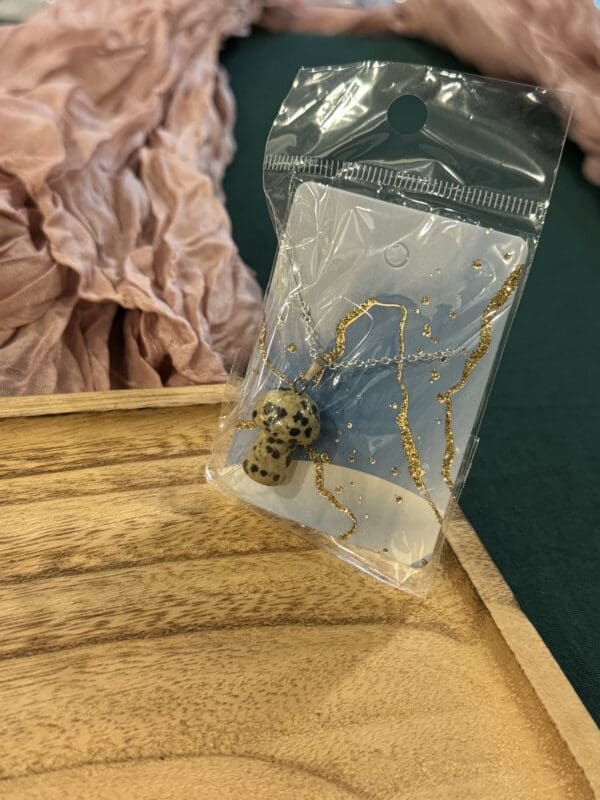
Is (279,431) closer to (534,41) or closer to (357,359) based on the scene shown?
(357,359)

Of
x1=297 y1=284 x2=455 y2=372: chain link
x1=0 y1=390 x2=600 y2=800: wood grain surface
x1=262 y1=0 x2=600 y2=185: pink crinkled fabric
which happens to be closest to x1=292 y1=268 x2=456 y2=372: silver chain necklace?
x1=297 y1=284 x2=455 y2=372: chain link

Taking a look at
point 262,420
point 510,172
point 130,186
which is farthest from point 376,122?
point 130,186

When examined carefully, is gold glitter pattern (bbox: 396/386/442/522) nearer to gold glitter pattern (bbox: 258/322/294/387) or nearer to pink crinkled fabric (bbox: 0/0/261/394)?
gold glitter pattern (bbox: 258/322/294/387)

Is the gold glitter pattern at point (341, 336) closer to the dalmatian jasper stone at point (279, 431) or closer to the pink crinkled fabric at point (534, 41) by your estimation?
the dalmatian jasper stone at point (279, 431)

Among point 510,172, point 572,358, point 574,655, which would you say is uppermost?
point 510,172

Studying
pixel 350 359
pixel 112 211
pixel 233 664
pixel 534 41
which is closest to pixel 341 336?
pixel 350 359

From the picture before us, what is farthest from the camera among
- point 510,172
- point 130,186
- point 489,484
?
point 130,186

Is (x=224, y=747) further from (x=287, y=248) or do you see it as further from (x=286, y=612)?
(x=287, y=248)
